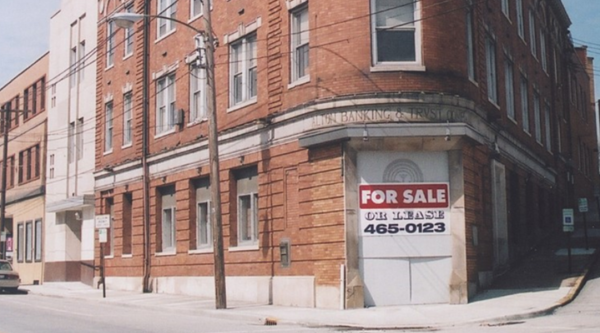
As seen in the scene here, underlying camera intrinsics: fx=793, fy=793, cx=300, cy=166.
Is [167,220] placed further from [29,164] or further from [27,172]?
[27,172]

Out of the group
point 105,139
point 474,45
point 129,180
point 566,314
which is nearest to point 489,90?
point 474,45

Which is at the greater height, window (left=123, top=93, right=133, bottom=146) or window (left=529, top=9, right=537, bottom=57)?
window (left=529, top=9, right=537, bottom=57)

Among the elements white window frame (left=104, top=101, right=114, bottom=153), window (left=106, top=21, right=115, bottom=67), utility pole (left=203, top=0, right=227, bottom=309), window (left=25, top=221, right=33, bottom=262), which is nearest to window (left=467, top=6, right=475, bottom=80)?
utility pole (left=203, top=0, right=227, bottom=309)

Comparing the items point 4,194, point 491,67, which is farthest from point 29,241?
point 491,67

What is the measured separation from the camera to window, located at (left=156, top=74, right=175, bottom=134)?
3059 cm

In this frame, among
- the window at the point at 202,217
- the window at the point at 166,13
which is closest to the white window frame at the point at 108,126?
the window at the point at 166,13

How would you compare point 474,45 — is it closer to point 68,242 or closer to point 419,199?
point 419,199

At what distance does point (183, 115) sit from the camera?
95.9ft

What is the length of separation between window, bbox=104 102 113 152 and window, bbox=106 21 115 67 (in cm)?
201

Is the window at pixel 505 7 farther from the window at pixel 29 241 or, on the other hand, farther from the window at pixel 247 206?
the window at pixel 29 241

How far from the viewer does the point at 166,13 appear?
3153cm

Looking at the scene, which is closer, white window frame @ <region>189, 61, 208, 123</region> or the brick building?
the brick building

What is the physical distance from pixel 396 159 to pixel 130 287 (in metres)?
15.8

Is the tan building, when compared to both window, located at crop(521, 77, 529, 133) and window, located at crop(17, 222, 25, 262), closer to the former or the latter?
window, located at crop(17, 222, 25, 262)
